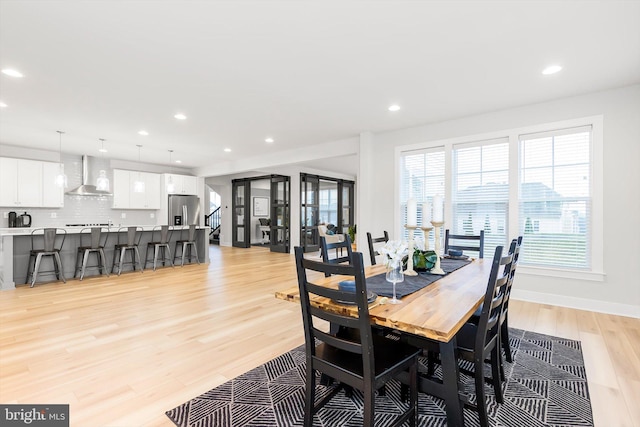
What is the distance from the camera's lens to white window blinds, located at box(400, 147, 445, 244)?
4.88 m

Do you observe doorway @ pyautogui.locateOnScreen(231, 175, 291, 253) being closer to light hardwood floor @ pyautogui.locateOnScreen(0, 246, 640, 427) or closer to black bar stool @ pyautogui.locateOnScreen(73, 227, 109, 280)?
black bar stool @ pyautogui.locateOnScreen(73, 227, 109, 280)

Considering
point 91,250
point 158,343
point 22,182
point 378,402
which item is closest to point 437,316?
point 378,402

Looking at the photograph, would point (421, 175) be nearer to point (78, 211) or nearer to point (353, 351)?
point (353, 351)

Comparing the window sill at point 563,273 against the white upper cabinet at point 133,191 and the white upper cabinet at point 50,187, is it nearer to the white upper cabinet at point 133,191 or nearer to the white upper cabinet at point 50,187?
the white upper cabinet at point 133,191

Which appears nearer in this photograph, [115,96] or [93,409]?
[93,409]

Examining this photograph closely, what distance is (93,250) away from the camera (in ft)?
18.0

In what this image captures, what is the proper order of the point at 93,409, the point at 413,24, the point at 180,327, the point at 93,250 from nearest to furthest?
1. the point at 93,409
2. the point at 413,24
3. the point at 180,327
4. the point at 93,250

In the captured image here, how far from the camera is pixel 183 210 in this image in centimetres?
894

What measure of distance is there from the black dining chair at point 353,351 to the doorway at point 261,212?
780 cm

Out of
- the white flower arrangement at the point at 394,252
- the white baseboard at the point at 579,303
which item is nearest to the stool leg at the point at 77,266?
the white flower arrangement at the point at 394,252

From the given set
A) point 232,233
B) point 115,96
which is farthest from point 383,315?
point 232,233

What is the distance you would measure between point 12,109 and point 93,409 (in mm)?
4536

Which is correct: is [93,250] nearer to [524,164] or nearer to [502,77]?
[502,77]

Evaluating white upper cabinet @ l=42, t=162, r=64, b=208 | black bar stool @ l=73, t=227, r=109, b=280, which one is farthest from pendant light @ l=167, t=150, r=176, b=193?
white upper cabinet @ l=42, t=162, r=64, b=208
